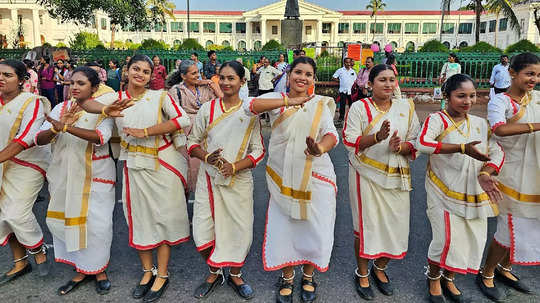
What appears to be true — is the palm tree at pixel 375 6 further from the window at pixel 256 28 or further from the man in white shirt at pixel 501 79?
the man in white shirt at pixel 501 79

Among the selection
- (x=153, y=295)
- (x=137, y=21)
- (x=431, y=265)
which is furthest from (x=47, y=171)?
(x=137, y=21)

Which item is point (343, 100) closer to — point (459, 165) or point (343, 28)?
point (459, 165)

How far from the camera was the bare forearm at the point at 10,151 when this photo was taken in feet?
9.87

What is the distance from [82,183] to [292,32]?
1285cm

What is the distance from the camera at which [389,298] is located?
10.0 ft

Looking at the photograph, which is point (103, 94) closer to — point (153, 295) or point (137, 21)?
point (153, 295)

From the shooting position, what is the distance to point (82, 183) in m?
3.04

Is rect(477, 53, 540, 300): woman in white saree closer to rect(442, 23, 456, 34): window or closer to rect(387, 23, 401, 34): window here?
rect(387, 23, 401, 34): window

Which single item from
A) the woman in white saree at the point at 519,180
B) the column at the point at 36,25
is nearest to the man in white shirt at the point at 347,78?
the woman in white saree at the point at 519,180

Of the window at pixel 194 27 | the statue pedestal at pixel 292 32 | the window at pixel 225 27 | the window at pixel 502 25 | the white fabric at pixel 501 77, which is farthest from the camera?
the window at pixel 225 27

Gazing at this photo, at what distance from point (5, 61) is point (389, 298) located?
3289 mm

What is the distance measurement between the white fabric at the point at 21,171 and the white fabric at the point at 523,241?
3.49 m

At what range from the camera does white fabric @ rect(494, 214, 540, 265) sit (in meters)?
3.10

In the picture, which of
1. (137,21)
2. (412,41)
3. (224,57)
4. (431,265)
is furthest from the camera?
(412,41)
